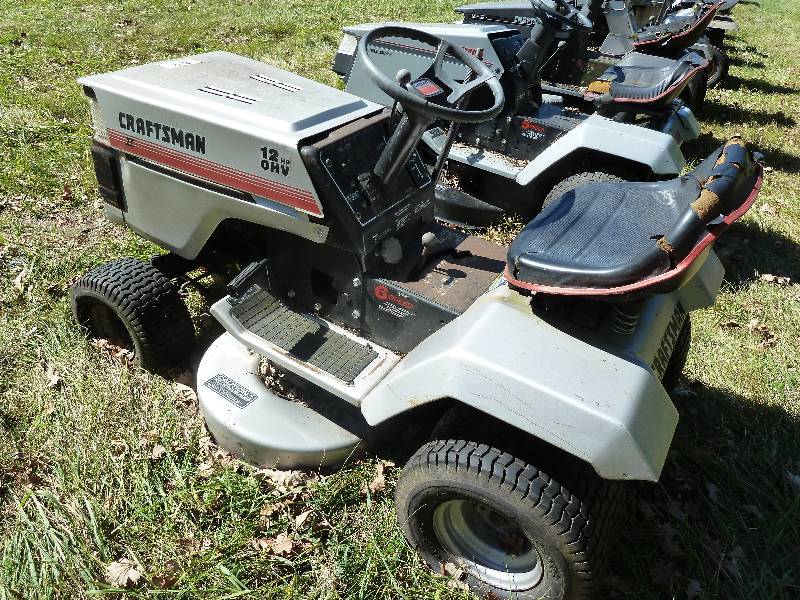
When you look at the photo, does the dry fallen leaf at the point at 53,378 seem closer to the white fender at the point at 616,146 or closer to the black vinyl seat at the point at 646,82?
the white fender at the point at 616,146

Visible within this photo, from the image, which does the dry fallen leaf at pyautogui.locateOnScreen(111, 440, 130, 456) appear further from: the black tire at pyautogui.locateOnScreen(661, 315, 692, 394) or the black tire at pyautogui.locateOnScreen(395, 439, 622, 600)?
the black tire at pyautogui.locateOnScreen(661, 315, 692, 394)

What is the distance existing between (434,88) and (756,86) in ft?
28.0

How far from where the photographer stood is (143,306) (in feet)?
9.66

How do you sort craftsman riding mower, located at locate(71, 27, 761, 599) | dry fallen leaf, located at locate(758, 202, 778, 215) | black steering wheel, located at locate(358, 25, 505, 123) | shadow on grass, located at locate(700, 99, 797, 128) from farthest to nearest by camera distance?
shadow on grass, located at locate(700, 99, 797, 128), dry fallen leaf, located at locate(758, 202, 778, 215), black steering wheel, located at locate(358, 25, 505, 123), craftsman riding mower, located at locate(71, 27, 761, 599)

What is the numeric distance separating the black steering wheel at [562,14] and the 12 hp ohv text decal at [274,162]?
8.88 feet

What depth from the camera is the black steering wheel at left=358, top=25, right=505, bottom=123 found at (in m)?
2.28

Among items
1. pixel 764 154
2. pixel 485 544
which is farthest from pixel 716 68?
pixel 485 544

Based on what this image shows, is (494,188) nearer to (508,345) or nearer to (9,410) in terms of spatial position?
(508,345)

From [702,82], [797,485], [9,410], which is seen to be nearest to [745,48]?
[702,82]

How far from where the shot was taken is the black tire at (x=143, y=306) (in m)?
2.95

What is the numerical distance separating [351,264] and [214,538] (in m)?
1.19

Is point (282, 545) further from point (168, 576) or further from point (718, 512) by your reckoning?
point (718, 512)

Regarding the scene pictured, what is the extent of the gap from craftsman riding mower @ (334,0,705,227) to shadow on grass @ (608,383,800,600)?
5.53ft

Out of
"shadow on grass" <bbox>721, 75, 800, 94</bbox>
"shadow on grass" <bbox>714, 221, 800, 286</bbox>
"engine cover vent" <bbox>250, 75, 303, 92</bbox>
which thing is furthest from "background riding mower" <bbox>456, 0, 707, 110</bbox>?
"engine cover vent" <bbox>250, 75, 303, 92</bbox>
